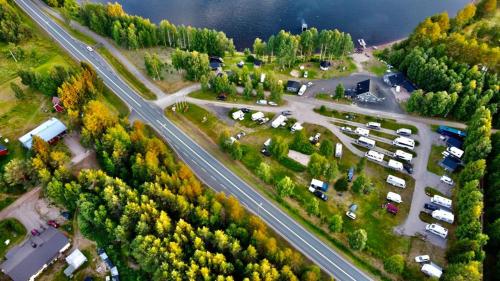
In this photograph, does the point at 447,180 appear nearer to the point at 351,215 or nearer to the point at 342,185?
the point at 342,185

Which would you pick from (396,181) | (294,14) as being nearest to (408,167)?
(396,181)

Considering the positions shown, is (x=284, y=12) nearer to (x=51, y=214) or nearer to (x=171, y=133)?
(x=171, y=133)

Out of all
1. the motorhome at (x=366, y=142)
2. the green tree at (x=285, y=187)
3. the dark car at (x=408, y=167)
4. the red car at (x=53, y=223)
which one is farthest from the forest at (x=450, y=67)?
the red car at (x=53, y=223)

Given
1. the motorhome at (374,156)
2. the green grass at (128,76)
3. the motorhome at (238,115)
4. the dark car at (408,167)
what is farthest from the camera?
the green grass at (128,76)

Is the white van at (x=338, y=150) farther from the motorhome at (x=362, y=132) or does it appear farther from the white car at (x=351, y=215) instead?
the white car at (x=351, y=215)

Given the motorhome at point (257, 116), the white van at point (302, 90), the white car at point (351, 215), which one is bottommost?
the white car at point (351, 215)
